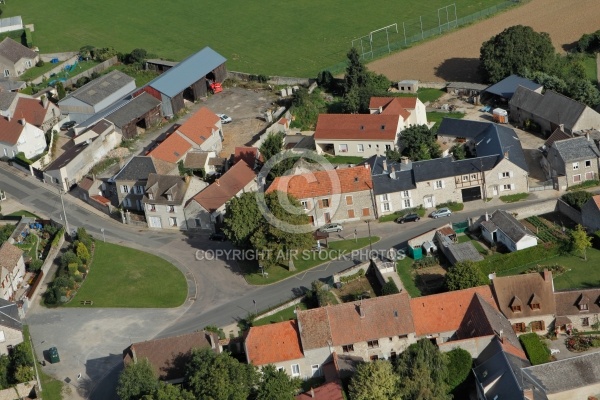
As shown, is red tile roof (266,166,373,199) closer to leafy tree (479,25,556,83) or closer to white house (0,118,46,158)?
leafy tree (479,25,556,83)

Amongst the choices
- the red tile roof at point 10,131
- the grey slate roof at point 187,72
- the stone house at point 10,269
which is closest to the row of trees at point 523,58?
the grey slate roof at point 187,72

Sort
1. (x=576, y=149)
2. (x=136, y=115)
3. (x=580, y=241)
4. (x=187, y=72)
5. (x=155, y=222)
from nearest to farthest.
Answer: (x=580, y=241)
(x=576, y=149)
(x=155, y=222)
(x=136, y=115)
(x=187, y=72)

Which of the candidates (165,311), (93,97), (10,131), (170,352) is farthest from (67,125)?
(170,352)

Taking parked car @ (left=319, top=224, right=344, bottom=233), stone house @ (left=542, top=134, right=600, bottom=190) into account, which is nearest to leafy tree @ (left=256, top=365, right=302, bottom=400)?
parked car @ (left=319, top=224, right=344, bottom=233)

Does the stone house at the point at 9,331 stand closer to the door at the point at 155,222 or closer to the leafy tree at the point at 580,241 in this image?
the door at the point at 155,222

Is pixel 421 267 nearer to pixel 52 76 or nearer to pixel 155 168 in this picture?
pixel 155 168

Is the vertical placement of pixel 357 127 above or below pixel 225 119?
below

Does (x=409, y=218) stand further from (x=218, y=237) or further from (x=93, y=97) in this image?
(x=93, y=97)

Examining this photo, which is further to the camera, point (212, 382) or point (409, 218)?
point (409, 218)
